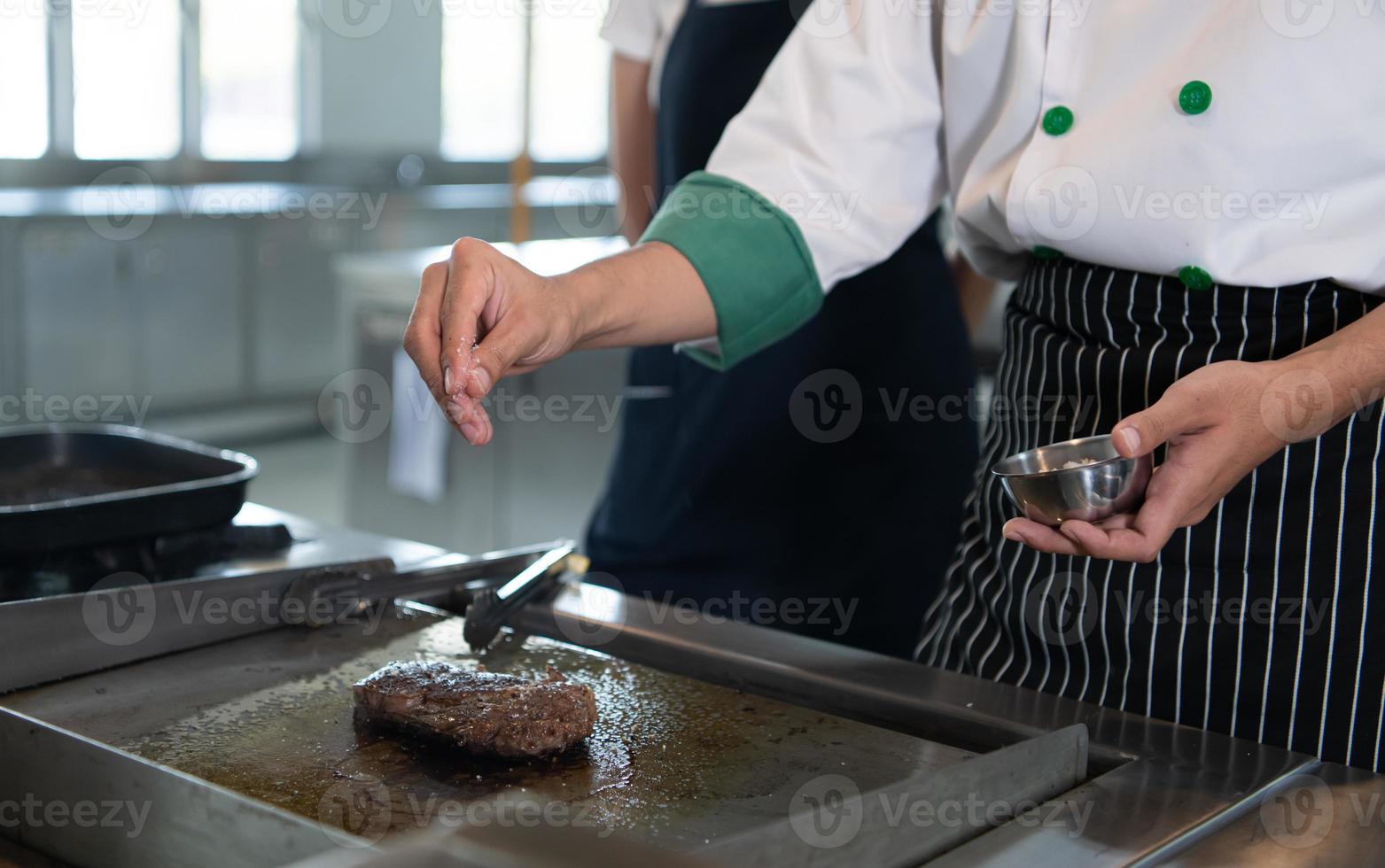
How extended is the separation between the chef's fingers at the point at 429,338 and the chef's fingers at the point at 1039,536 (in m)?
0.41

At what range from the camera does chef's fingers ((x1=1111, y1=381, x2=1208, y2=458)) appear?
0.84m

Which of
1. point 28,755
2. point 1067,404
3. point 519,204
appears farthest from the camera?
point 519,204

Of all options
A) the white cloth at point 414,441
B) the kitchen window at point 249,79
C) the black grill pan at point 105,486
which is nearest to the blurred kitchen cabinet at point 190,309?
the kitchen window at point 249,79

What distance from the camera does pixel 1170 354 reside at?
3.39ft

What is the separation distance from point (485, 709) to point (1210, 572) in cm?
57

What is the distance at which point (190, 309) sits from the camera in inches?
199

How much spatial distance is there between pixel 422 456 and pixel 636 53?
146 centimetres

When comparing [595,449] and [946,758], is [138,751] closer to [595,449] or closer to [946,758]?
[946,758]

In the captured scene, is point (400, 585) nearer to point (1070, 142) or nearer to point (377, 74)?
point (1070, 142)

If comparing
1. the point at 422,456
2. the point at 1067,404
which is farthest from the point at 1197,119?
the point at 422,456

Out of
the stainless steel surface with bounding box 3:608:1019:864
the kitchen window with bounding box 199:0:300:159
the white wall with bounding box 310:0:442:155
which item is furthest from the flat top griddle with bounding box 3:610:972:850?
the white wall with bounding box 310:0:442:155

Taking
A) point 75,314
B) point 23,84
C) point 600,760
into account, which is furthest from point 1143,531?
point 23,84

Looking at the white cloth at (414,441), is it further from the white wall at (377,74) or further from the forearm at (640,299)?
the white wall at (377,74)

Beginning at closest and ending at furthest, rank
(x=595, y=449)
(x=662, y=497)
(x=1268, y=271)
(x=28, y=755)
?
(x=28, y=755) → (x=1268, y=271) → (x=662, y=497) → (x=595, y=449)
